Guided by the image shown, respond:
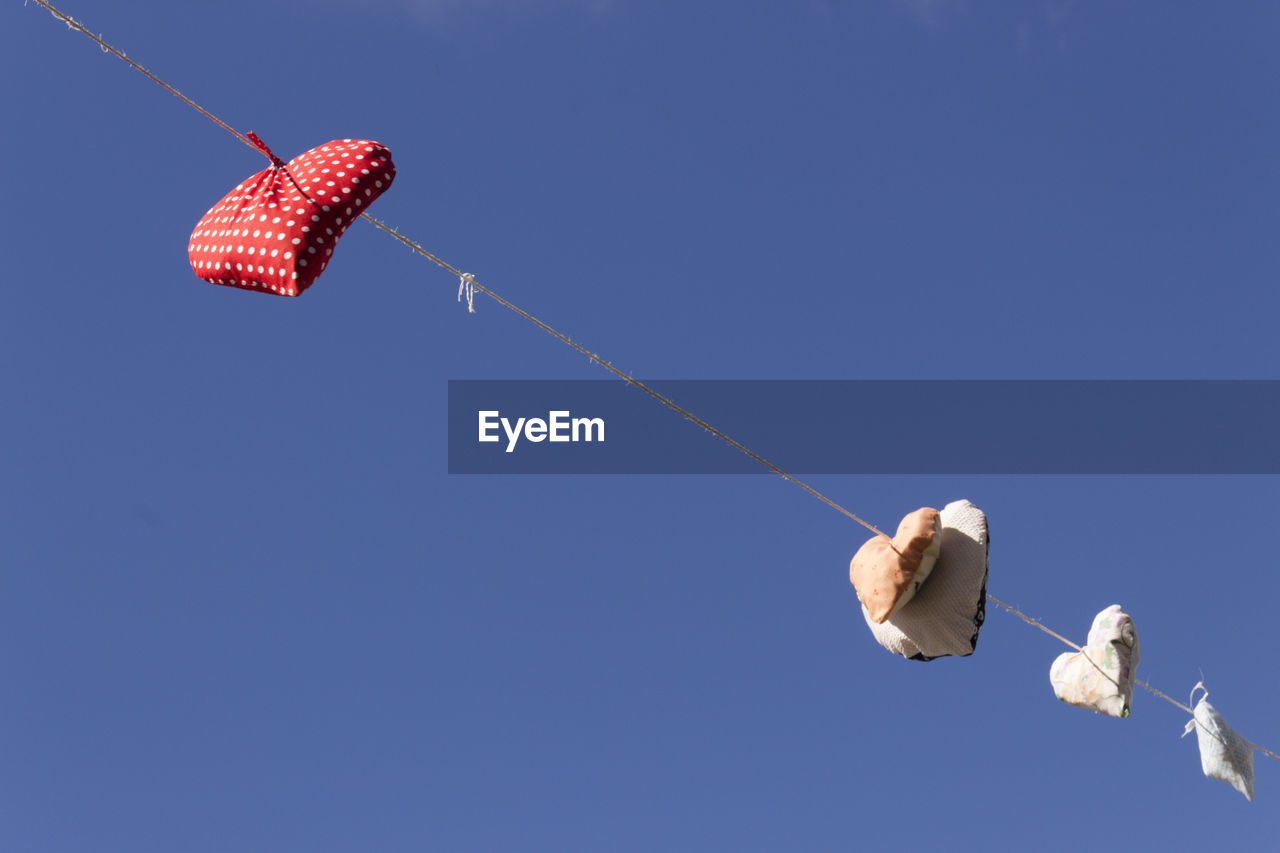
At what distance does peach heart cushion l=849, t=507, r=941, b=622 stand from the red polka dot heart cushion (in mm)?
2837

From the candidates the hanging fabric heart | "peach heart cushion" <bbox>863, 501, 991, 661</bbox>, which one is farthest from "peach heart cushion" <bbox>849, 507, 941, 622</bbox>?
the hanging fabric heart

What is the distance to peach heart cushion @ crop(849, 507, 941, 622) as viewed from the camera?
6020 millimetres

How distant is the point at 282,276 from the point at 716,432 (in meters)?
2.03

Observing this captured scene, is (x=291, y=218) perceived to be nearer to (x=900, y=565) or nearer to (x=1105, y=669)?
(x=900, y=565)

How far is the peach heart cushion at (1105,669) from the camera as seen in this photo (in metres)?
6.72

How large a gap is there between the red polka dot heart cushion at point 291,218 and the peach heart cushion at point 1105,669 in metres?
4.30

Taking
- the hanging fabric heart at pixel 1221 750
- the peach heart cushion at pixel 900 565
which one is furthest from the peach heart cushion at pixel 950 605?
the hanging fabric heart at pixel 1221 750

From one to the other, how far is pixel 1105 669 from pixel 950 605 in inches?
46.9

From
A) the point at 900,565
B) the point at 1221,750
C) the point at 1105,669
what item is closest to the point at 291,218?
the point at 900,565

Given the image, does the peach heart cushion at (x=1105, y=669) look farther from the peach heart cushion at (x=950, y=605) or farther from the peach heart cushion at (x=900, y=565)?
the peach heart cushion at (x=900, y=565)

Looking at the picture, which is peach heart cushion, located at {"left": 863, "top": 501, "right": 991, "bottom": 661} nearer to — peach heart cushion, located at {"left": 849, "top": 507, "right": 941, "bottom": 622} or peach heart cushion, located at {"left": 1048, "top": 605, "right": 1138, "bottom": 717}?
peach heart cushion, located at {"left": 849, "top": 507, "right": 941, "bottom": 622}

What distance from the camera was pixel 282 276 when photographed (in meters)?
5.50

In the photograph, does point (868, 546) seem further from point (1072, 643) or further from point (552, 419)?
point (552, 419)

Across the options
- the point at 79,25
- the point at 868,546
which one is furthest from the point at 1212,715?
the point at 79,25
